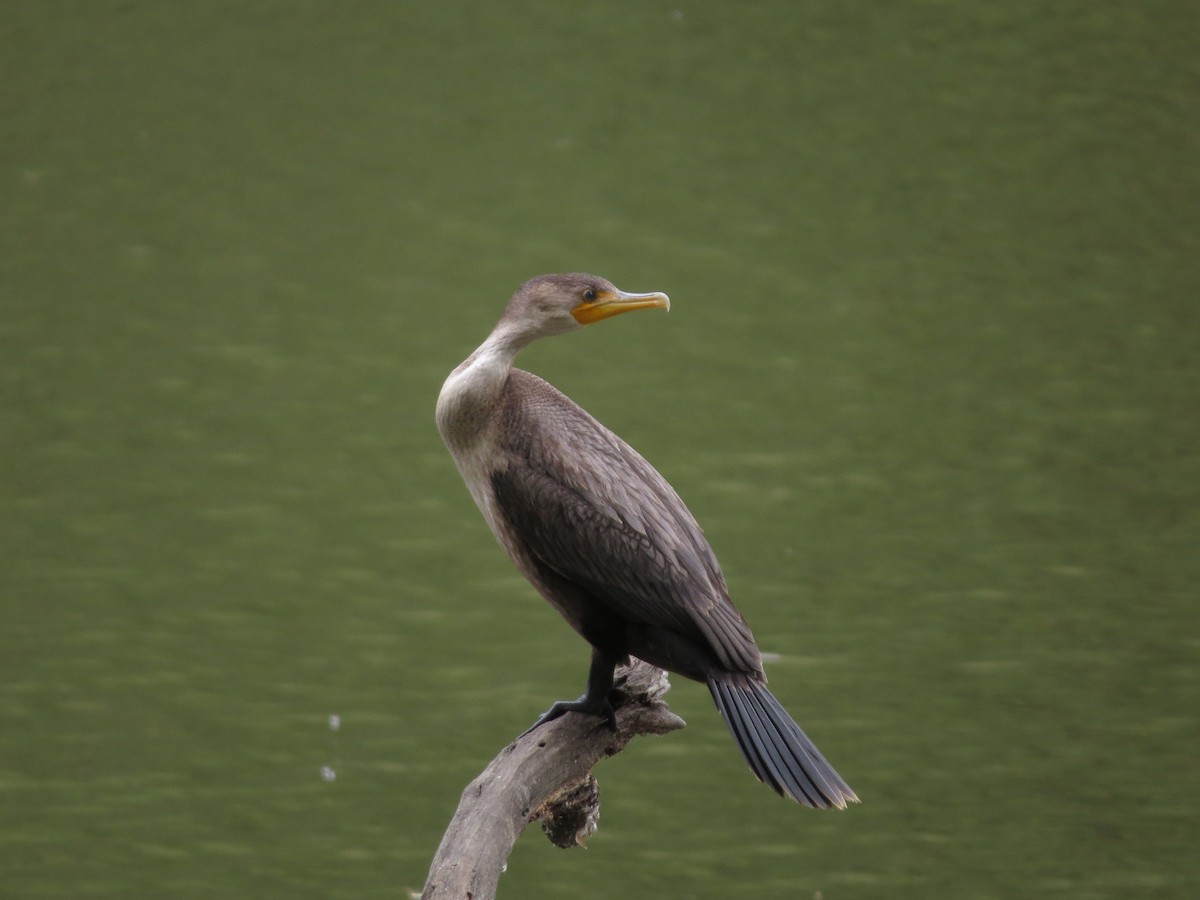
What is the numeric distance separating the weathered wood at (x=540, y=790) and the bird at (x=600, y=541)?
2.4 inches

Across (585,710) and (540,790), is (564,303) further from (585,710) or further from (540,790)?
(540,790)

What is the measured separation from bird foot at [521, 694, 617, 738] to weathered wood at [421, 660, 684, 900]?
0.01m

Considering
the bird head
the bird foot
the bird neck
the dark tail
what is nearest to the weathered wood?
the bird foot

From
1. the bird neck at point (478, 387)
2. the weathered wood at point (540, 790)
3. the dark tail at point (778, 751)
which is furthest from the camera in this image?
the bird neck at point (478, 387)

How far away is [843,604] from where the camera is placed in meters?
6.46

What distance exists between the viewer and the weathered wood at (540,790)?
2932 mm

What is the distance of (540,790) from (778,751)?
0.42 meters

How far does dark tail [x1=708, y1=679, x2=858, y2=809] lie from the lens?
3.15 meters

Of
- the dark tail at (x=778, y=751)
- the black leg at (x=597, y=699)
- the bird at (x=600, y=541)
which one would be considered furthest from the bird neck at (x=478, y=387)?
the dark tail at (x=778, y=751)

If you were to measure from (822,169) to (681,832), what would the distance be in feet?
12.6

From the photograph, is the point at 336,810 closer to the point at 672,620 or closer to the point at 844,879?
the point at 844,879

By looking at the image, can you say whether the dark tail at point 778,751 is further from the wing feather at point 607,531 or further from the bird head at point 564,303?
the bird head at point 564,303

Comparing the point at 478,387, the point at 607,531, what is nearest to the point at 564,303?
the point at 478,387

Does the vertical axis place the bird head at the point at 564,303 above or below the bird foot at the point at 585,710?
above
